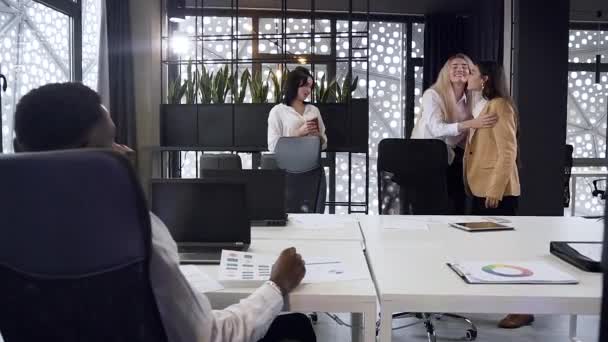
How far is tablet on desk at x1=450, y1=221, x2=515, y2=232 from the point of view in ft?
6.93

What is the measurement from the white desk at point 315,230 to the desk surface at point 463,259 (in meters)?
0.07

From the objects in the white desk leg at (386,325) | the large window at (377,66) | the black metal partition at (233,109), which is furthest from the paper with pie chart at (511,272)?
the large window at (377,66)

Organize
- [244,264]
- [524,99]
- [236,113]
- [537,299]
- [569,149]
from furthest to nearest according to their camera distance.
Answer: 1. [569,149]
2. [236,113]
3. [524,99]
4. [244,264]
5. [537,299]

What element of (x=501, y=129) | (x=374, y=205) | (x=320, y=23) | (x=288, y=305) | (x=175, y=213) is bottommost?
(x=374, y=205)

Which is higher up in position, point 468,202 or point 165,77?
point 165,77

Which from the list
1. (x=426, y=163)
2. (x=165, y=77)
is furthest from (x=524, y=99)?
(x=165, y=77)

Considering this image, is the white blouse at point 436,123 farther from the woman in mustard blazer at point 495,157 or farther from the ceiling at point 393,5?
the ceiling at point 393,5

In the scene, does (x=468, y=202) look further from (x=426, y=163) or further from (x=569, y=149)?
(x=569, y=149)

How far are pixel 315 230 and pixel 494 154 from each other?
1182mm

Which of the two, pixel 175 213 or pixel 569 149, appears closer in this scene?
pixel 175 213

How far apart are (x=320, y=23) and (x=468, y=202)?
16.1 feet

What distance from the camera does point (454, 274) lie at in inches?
56.3

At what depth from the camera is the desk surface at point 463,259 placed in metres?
1.25

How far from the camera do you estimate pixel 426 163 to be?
2707 millimetres
